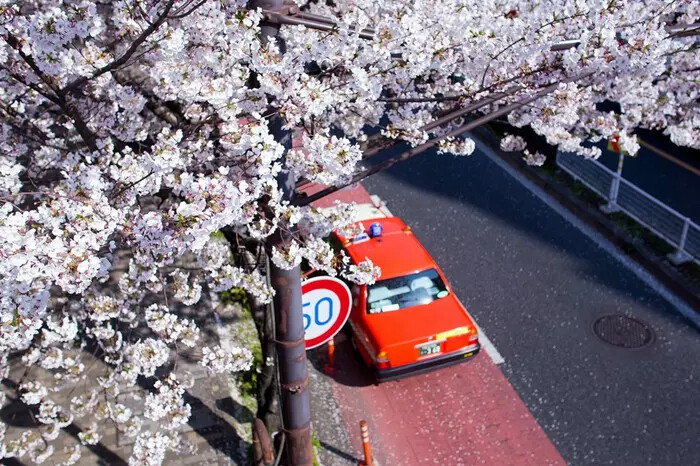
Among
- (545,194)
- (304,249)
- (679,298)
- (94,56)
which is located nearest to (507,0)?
(304,249)

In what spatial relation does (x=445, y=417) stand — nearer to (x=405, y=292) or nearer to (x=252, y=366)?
(x=405, y=292)

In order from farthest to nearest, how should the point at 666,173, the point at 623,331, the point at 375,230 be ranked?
the point at 666,173
the point at 375,230
the point at 623,331

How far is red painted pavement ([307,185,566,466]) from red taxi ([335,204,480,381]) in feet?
1.43

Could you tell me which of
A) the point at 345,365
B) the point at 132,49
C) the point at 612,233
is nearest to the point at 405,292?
the point at 345,365

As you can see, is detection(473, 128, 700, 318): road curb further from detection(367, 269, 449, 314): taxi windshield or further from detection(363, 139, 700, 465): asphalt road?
detection(367, 269, 449, 314): taxi windshield

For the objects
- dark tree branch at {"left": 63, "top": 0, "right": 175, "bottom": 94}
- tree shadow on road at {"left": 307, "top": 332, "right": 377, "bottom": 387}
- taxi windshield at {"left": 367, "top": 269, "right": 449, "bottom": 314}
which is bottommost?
tree shadow on road at {"left": 307, "top": 332, "right": 377, "bottom": 387}

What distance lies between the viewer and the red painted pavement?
8.45m

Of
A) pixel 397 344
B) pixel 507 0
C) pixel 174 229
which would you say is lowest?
pixel 397 344

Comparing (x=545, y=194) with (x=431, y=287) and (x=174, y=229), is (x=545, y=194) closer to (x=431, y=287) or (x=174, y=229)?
(x=431, y=287)

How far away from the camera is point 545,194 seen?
13766 millimetres

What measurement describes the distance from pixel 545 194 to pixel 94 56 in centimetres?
1065

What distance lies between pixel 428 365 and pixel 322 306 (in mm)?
3301

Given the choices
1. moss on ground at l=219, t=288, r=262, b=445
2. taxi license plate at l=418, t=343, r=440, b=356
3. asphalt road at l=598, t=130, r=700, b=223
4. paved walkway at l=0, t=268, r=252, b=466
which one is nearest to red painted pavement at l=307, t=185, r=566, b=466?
taxi license plate at l=418, t=343, r=440, b=356

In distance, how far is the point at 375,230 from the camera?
1030 centimetres
